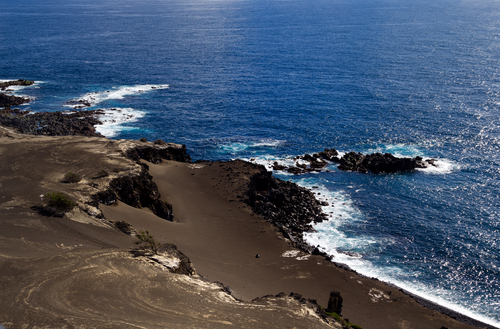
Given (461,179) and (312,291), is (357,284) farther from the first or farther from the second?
(461,179)

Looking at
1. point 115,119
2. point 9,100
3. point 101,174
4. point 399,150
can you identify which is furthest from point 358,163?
point 9,100

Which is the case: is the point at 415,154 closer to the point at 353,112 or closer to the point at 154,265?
the point at 353,112

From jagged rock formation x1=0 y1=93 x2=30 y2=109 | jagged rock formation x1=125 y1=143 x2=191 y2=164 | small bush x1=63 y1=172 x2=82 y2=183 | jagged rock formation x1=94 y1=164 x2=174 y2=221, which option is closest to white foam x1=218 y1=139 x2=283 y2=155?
jagged rock formation x1=125 y1=143 x2=191 y2=164

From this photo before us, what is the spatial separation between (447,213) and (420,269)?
14.1 meters

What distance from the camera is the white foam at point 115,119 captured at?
80500mm

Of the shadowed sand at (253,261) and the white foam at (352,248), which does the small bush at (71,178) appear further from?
the white foam at (352,248)

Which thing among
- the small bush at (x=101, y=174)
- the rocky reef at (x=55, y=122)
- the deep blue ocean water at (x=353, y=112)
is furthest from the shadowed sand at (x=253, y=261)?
the rocky reef at (x=55, y=122)

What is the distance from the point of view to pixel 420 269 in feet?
137

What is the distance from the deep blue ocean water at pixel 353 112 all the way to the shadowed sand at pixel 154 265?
8.21 metres

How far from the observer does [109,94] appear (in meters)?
105

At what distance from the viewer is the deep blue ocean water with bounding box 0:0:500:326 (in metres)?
A: 45.5

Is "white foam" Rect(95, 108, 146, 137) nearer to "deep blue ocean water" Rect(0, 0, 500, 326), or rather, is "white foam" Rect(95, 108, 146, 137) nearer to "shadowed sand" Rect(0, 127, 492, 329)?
"deep blue ocean water" Rect(0, 0, 500, 326)

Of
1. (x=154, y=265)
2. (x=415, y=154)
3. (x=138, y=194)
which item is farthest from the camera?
(x=415, y=154)

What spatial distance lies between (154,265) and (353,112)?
73587 millimetres
